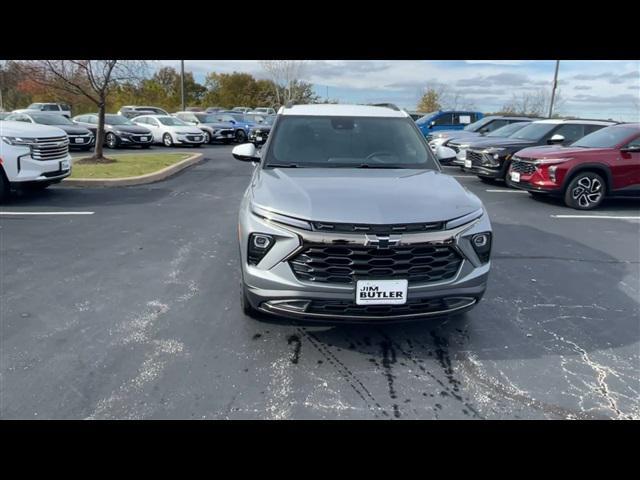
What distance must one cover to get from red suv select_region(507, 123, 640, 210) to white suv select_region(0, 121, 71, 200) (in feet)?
30.3

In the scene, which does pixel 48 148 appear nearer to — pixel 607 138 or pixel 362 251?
pixel 362 251

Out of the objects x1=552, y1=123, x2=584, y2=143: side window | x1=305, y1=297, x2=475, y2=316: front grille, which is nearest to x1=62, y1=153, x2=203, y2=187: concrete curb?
x1=305, y1=297, x2=475, y2=316: front grille

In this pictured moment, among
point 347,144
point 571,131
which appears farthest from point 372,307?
point 571,131

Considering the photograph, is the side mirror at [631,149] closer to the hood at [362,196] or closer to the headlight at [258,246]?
the hood at [362,196]

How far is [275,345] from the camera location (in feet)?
10.9

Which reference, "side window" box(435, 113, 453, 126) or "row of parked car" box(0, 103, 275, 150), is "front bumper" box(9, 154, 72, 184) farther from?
"side window" box(435, 113, 453, 126)

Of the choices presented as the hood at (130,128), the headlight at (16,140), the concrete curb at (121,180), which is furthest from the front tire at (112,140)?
the headlight at (16,140)

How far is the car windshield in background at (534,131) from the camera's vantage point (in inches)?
431

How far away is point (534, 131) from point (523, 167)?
9.76 feet

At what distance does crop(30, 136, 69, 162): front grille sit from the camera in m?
7.80

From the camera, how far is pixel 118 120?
19641 mm

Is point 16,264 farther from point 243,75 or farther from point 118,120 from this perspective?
point 243,75

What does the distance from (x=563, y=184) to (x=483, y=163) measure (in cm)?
240

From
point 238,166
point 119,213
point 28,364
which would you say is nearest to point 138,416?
point 28,364
